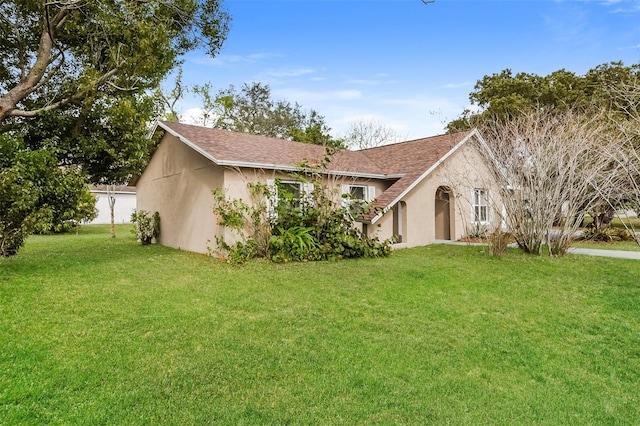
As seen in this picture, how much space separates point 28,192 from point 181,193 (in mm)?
6434

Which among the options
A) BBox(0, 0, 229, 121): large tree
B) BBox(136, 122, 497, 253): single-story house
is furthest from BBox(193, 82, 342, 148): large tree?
BBox(0, 0, 229, 121): large tree

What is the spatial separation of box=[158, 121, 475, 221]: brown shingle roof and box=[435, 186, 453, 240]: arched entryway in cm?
234

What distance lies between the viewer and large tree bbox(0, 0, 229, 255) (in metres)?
10.3

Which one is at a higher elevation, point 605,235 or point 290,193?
point 290,193

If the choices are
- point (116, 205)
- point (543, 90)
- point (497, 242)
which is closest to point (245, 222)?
point (497, 242)

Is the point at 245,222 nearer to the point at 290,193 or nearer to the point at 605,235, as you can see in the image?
the point at 290,193

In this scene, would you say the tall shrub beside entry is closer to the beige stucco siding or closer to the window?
the beige stucco siding

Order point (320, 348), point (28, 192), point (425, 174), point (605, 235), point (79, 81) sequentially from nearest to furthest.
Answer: point (320, 348) → point (28, 192) → point (79, 81) → point (425, 174) → point (605, 235)

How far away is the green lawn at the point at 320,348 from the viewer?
380 cm

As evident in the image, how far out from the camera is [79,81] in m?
11.5

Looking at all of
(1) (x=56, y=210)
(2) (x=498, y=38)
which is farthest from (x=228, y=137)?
(2) (x=498, y=38)

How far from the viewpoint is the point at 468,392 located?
4.16 meters

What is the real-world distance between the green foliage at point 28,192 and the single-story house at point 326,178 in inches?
173

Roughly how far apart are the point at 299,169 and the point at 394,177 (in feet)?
16.8
